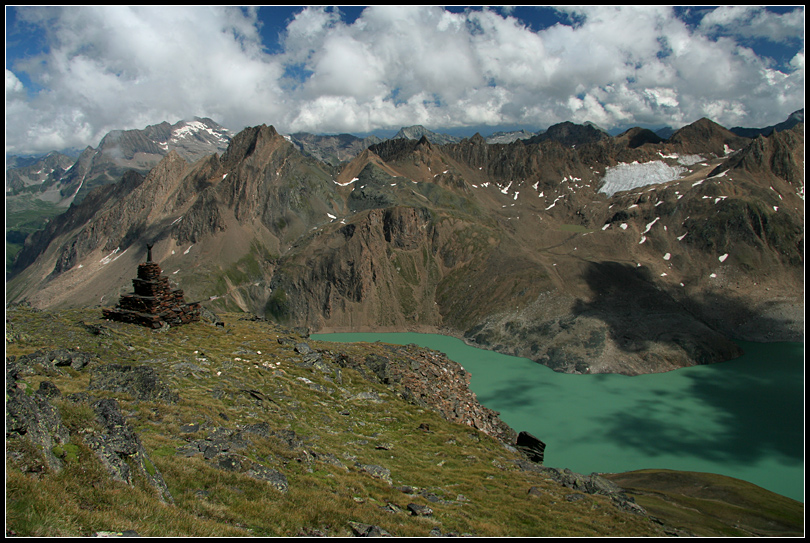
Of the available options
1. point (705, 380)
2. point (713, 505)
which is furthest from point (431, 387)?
point (705, 380)

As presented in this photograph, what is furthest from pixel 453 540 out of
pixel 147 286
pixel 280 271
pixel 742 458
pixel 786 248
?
pixel 786 248

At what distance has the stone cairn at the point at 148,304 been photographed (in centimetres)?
3912

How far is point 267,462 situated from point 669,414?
83.5 meters

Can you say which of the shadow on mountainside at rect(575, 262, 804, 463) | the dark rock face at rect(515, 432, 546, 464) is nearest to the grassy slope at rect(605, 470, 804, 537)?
the dark rock face at rect(515, 432, 546, 464)

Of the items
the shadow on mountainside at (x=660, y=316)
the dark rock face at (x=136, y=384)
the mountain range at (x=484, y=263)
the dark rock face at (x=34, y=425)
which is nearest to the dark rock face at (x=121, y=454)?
the dark rock face at (x=34, y=425)

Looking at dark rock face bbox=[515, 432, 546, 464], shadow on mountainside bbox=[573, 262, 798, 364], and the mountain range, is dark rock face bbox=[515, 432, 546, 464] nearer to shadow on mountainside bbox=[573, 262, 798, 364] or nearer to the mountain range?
the mountain range

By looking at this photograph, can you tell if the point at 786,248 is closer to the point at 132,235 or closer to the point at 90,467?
the point at 90,467

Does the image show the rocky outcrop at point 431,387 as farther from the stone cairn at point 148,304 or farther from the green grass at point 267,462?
the stone cairn at point 148,304

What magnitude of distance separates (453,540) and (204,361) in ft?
84.0

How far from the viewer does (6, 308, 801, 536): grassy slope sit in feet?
34.6

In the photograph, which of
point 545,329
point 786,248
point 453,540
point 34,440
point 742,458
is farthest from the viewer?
point 786,248

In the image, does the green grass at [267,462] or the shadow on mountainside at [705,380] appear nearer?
the green grass at [267,462]

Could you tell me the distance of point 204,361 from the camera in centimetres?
3375

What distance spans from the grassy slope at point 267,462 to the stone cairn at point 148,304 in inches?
55.6
